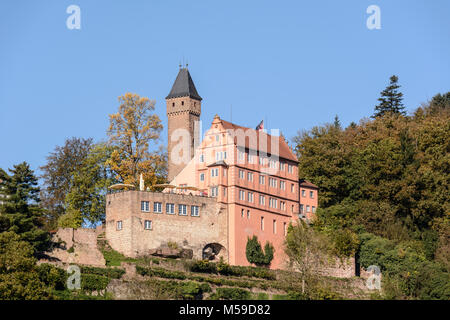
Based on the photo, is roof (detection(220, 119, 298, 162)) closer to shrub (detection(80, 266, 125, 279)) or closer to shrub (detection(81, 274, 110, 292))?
shrub (detection(80, 266, 125, 279))

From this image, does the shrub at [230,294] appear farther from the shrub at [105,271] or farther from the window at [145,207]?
the window at [145,207]

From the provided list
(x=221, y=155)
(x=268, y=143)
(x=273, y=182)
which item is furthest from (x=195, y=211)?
(x=268, y=143)

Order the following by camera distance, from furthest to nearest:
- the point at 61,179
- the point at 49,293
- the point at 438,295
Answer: the point at 61,179 < the point at 438,295 < the point at 49,293

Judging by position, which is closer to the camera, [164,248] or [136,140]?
[164,248]

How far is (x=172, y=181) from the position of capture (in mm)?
107188

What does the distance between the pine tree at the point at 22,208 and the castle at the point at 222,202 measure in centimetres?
889

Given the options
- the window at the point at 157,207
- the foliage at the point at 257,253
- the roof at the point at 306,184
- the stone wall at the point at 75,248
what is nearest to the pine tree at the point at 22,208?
the stone wall at the point at 75,248

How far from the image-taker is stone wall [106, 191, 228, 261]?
9712 centimetres

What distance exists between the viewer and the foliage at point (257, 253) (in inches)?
3991

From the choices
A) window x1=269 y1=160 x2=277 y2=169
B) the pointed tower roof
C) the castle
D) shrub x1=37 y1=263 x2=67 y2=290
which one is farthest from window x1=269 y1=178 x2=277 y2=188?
shrub x1=37 y1=263 x2=67 y2=290

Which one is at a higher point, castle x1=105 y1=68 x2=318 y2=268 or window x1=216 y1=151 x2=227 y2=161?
window x1=216 y1=151 x2=227 y2=161

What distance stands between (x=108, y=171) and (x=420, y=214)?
28988 mm
